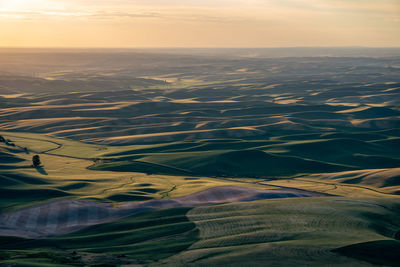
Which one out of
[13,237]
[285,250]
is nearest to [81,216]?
[13,237]

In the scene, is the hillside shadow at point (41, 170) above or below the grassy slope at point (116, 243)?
below

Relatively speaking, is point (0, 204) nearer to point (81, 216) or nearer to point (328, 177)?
point (81, 216)

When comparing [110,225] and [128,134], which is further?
→ [128,134]

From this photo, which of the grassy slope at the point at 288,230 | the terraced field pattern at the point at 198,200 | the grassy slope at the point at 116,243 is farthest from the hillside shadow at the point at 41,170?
the grassy slope at the point at 288,230

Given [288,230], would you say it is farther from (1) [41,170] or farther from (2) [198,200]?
(1) [41,170]

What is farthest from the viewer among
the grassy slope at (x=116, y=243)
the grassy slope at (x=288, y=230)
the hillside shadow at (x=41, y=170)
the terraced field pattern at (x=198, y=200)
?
the hillside shadow at (x=41, y=170)

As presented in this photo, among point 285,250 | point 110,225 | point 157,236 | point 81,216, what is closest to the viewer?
point 285,250

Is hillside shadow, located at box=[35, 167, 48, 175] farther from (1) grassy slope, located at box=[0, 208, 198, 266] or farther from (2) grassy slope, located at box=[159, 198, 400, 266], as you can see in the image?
(2) grassy slope, located at box=[159, 198, 400, 266]

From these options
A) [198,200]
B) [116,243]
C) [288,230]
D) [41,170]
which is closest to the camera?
[116,243]

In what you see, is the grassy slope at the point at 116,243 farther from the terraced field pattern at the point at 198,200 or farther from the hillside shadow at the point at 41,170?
the hillside shadow at the point at 41,170

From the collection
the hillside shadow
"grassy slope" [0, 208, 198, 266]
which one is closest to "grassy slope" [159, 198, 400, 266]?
"grassy slope" [0, 208, 198, 266]

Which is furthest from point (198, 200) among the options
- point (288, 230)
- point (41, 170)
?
point (41, 170)
